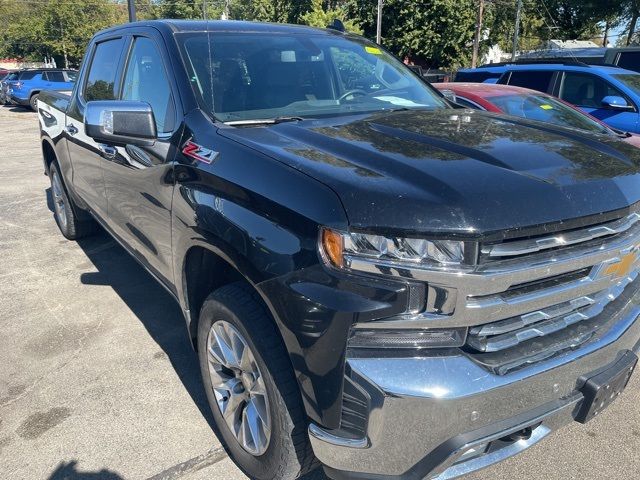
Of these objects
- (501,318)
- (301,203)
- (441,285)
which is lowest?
(501,318)

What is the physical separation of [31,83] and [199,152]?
2435 centimetres

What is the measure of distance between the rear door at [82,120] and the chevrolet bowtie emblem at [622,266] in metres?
2.92

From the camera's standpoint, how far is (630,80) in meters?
8.61

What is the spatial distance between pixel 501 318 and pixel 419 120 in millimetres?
1271

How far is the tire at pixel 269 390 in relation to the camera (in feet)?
6.74

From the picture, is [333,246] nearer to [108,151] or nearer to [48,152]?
[108,151]

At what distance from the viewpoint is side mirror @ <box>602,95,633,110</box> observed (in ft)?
26.2

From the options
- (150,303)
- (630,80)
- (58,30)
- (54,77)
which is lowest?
(54,77)

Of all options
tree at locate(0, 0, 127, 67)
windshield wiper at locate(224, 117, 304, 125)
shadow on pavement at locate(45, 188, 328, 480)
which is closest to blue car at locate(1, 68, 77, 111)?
shadow on pavement at locate(45, 188, 328, 480)

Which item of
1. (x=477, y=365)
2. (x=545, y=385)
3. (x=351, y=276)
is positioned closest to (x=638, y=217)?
(x=545, y=385)

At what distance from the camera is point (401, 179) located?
191 centimetres

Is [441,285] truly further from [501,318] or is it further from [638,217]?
[638,217]

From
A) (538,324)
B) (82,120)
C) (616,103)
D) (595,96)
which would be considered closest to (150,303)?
(82,120)

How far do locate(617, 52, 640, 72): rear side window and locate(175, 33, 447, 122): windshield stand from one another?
10296 mm
